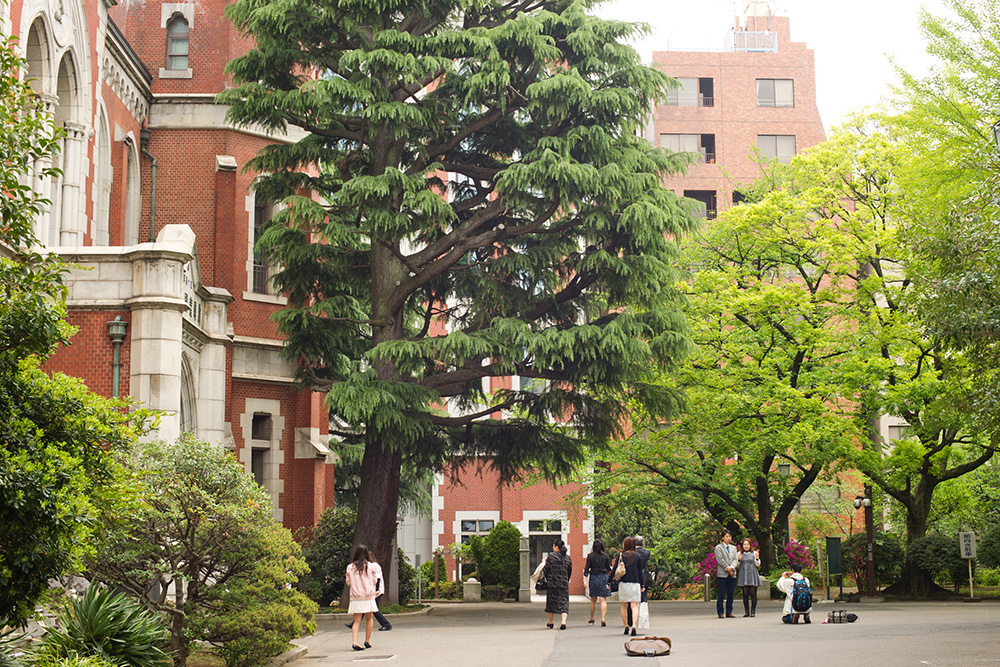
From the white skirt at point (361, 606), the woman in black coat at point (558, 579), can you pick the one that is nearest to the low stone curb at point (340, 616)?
the woman in black coat at point (558, 579)

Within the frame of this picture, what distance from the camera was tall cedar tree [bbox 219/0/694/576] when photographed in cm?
1977

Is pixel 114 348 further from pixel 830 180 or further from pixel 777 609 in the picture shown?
pixel 830 180

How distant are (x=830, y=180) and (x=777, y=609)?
1171cm

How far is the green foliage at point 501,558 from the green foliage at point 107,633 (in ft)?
78.9

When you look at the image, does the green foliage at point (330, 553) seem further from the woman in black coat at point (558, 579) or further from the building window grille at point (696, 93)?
the building window grille at point (696, 93)

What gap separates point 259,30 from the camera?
20.7 meters

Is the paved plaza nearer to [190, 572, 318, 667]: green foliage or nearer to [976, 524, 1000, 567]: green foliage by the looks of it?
[190, 572, 318, 667]: green foliage

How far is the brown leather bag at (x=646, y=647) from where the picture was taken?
1332cm

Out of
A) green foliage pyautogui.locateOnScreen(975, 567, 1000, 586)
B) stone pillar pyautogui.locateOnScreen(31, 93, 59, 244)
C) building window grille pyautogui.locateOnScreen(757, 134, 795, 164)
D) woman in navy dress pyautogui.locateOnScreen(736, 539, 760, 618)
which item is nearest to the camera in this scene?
stone pillar pyautogui.locateOnScreen(31, 93, 59, 244)

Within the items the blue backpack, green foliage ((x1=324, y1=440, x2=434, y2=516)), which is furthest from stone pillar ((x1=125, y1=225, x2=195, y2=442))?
green foliage ((x1=324, y1=440, x2=434, y2=516))

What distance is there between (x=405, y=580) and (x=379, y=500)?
4.86m

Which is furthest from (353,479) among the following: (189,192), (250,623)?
(250,623)

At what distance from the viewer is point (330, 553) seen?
77.9 ft

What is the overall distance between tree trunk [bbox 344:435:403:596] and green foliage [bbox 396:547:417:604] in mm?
3110
